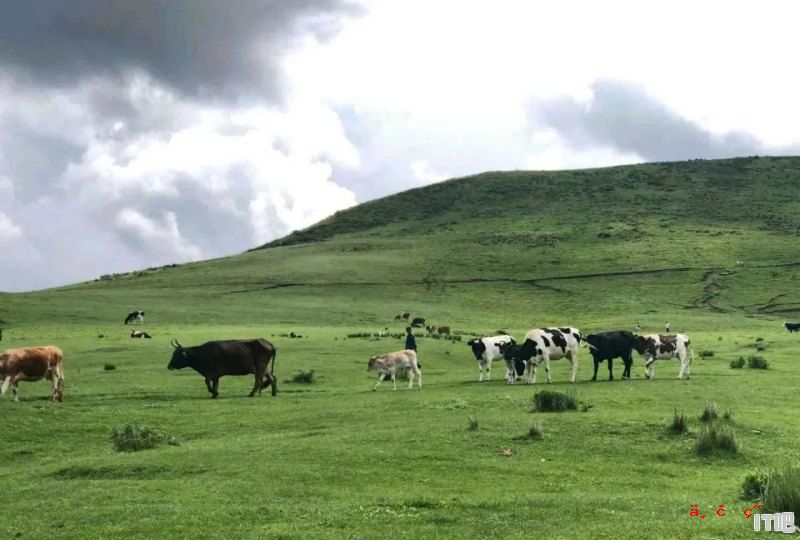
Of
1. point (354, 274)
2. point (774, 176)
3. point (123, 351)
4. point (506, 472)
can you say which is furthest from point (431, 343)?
point (774, 176)

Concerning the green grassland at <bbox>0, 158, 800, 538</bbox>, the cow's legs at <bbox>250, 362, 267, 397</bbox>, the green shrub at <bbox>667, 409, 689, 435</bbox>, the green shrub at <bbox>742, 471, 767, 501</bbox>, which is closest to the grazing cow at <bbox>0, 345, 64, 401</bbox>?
the green grassland at <bbox>0, 158, 800, 538</bbox>

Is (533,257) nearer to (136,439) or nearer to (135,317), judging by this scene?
(135,317)

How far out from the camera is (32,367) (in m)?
26.1

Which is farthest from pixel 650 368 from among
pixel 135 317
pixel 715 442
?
pixel 135 317

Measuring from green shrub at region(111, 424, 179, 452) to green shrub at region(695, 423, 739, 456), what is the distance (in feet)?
39.3

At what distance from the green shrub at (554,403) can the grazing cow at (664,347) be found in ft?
37.2

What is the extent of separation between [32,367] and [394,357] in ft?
40.5

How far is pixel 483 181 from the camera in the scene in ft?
554

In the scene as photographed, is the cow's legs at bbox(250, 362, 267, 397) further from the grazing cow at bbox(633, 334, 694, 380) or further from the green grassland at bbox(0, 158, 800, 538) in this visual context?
the grazing cow at bbox(633, 334, 694, 380)

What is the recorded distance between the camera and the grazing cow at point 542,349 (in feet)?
102

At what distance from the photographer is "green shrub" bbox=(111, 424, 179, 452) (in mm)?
18969

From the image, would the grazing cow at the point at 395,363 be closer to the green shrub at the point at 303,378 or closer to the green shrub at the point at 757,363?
the green shrub at the point at 303,378

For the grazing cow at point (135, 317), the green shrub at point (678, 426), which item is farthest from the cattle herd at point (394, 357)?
the grazing cow at point (135, 317)

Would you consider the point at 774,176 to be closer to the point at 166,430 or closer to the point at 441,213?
the point at 441,213
